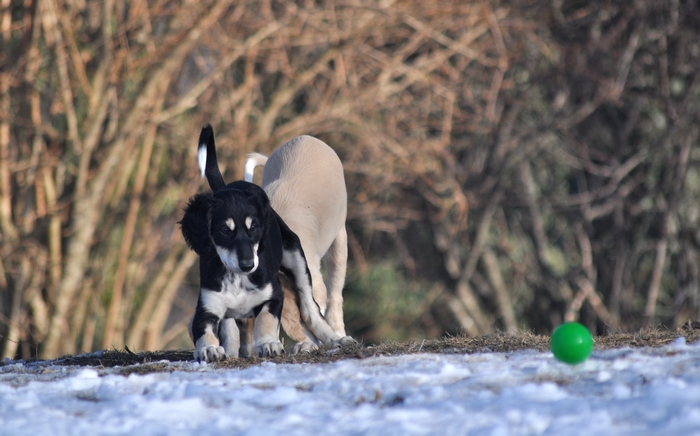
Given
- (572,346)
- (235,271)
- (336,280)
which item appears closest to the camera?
(572,346)

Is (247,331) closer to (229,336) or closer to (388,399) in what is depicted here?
(229,336)

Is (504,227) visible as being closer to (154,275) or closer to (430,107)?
(430,107)

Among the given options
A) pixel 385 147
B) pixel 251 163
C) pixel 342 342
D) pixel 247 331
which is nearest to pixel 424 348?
pixel 342 342

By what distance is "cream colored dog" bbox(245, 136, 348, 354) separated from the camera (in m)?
5.73

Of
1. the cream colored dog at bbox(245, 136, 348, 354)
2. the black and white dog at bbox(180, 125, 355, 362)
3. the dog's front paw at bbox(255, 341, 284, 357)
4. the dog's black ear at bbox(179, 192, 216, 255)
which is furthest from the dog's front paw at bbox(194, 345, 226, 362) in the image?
the cream colored dog at bbox(245, 136, 348, 354)

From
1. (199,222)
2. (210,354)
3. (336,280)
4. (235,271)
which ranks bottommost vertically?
(210,354)

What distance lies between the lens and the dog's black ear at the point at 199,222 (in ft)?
16.1

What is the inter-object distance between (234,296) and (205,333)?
264mm

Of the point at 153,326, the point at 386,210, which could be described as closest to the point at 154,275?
the point at 153,326

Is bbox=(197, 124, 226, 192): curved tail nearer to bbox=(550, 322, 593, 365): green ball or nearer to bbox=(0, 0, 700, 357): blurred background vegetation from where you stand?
bbox=(550, 322, 593, 365): green ball

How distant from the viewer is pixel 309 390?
3.53 m

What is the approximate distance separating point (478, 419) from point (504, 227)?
1245cm

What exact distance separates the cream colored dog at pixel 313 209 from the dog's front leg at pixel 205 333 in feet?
2.07

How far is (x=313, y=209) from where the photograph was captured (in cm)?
601
